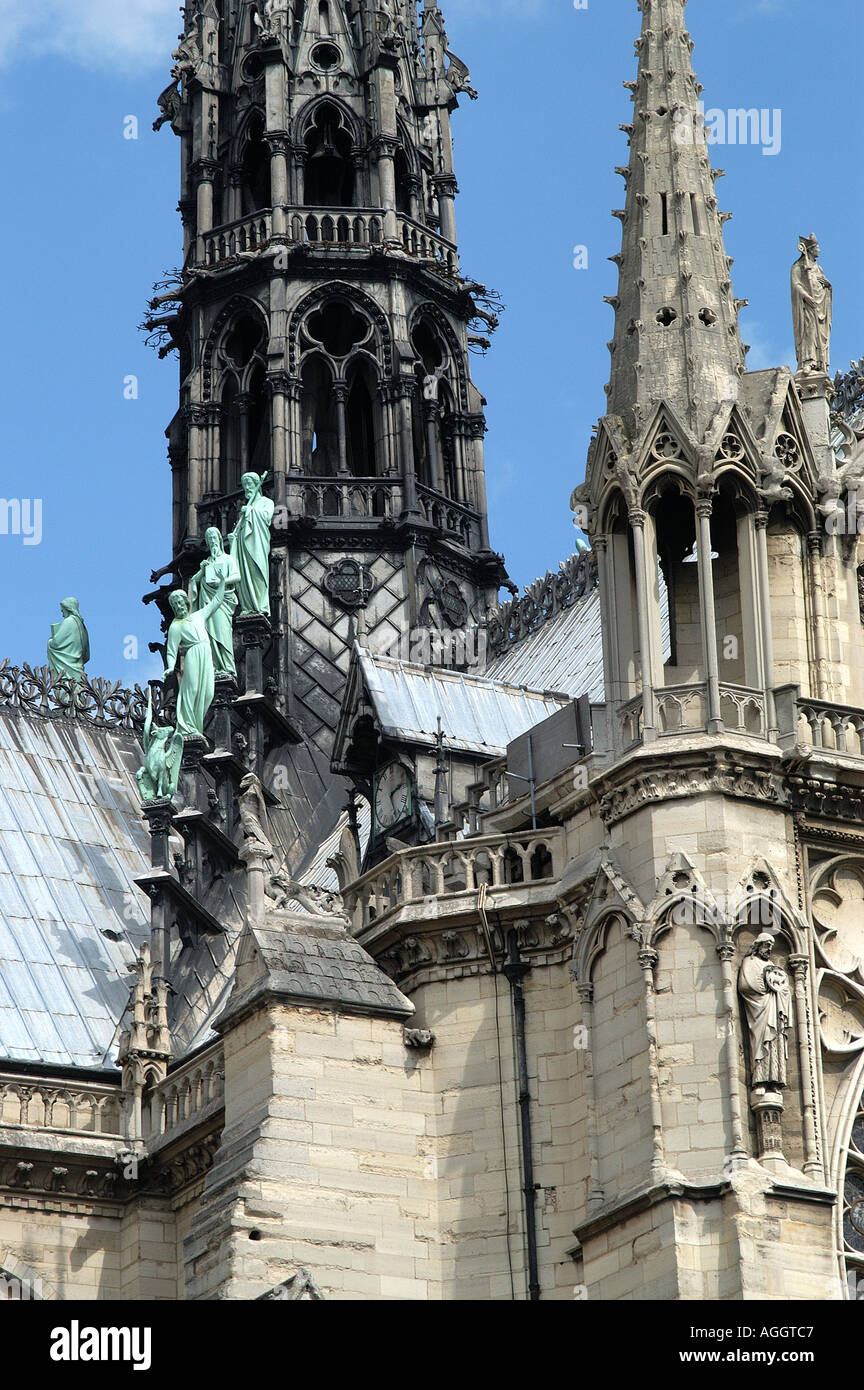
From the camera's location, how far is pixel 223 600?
58281mm

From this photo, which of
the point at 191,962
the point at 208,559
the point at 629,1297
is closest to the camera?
the point at 629,1297

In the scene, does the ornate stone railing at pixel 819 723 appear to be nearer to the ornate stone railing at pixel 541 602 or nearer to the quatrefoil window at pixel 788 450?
the quatrefoil window at pixel 788 450

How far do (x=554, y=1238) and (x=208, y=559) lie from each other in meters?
24.8

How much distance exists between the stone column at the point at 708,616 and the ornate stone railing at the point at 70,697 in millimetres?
23895

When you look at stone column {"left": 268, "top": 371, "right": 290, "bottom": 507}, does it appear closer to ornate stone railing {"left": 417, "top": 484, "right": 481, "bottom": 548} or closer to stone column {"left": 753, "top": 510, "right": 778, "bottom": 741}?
ornate stone railing {"left": 417, "top": 484, "right": 481, "bottom": 548}

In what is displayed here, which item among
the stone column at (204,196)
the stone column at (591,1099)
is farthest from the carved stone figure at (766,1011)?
the stone column at (204,196)

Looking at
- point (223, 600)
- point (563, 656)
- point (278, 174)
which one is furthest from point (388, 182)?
point (563, 656)

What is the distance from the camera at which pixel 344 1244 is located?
37906 millimetres

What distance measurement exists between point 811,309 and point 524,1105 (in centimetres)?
1147

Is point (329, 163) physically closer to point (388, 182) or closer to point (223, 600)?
point (388, 182)

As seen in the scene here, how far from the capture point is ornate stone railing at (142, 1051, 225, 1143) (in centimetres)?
4575
